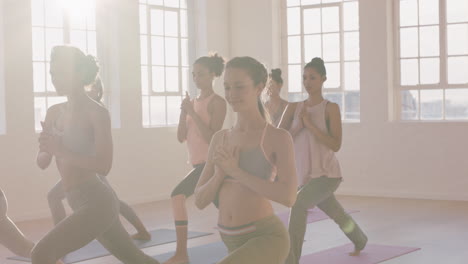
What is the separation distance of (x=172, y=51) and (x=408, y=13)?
9.60 feet

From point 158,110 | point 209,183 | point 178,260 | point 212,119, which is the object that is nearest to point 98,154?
point 209,183

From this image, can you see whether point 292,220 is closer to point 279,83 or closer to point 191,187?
point 191,187

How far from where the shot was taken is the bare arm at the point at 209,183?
9.05ft

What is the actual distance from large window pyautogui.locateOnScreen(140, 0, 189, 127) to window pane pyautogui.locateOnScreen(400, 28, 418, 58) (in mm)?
2714

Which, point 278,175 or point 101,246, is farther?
point 101,246

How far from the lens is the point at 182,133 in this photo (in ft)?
17.1

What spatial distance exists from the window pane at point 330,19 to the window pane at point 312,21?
71mm

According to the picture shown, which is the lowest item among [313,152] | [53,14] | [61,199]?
[61,199]

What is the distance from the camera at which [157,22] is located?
366 inches

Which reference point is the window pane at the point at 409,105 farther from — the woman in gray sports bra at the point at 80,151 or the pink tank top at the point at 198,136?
the woman in gray sports bra at the point at 80,151

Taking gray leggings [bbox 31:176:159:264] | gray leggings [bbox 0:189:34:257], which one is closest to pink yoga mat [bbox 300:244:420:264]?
gray leggings [bbox 31:176:159:264]

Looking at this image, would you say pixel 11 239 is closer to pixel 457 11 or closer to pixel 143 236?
pixel 143 236

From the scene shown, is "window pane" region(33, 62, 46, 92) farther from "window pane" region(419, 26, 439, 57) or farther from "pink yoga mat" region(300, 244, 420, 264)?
"window pane" region(419, 26, 439, 57)

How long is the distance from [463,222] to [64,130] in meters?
4.67
